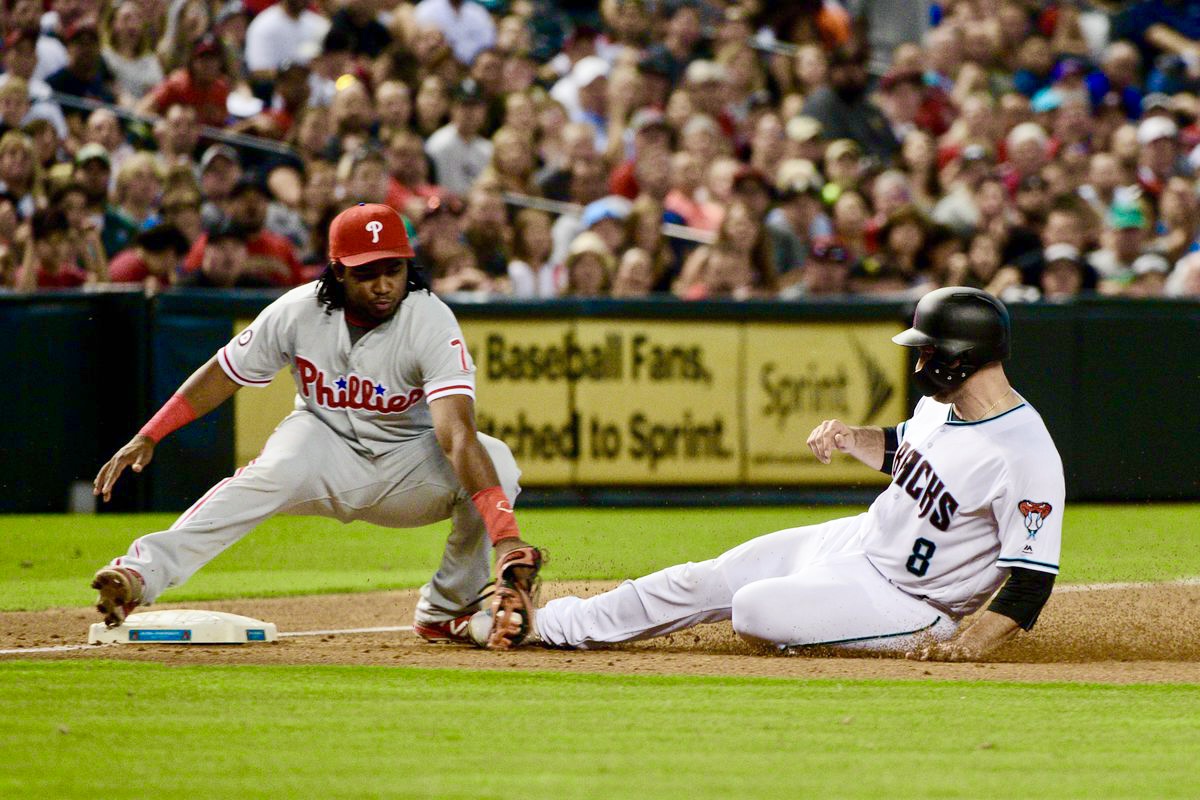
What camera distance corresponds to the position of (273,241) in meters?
12.1

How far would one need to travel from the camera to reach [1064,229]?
13672 mm

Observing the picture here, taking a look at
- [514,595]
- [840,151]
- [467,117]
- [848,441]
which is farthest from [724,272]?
[514,595]

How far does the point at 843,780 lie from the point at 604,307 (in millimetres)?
8101

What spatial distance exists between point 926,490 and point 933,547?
0.65 ft

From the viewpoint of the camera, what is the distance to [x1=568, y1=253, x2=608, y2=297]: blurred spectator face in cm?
1234

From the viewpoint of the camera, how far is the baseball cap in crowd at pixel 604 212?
43.1 ft

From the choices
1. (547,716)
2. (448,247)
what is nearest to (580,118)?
(448,247)

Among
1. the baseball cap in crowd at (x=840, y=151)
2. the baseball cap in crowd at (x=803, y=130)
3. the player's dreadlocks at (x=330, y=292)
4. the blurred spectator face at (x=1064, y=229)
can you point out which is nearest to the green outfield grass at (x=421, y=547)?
the player's dreadlocks at (x=330, y=292)

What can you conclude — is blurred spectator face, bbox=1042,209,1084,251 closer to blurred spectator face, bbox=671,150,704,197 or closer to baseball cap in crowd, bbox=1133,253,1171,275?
baseball cap in crowd, bbox=1133,253,1171,275

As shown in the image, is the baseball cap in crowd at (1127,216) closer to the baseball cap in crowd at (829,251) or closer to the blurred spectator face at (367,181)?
the baseball cap in crowd at (829,251)

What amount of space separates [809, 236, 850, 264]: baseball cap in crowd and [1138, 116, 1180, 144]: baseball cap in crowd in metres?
4.35

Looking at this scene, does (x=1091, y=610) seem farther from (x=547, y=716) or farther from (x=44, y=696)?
(x=44, y=696)

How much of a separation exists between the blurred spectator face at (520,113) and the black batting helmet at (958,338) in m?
8.55

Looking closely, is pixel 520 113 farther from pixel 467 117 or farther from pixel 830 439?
pixel 830 439
